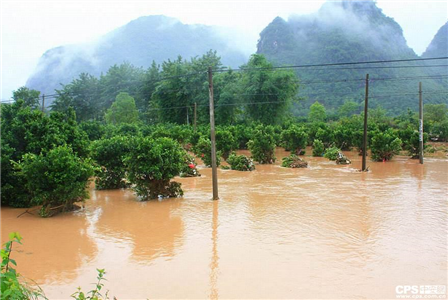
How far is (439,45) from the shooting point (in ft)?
279

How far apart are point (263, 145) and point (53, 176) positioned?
1509cm

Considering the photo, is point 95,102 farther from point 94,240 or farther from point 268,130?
point 94,240

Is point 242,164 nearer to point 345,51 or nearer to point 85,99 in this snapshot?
point 85,99

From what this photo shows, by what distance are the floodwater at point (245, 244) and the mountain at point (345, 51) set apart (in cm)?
4068

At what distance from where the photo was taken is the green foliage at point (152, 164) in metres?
13.1

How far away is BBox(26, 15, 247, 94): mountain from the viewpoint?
14225 cm

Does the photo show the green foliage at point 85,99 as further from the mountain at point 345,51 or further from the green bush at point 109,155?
the green bush at point 109,155

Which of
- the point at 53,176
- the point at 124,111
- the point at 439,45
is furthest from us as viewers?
the point at 439,45

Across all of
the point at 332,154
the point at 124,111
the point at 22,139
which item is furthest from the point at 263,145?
the point at 124,111

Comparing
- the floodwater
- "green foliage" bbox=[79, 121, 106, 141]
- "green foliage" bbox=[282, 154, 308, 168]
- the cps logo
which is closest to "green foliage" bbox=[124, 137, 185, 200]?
the floodwater

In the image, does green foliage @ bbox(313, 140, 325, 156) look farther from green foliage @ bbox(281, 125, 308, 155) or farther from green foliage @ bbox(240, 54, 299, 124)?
green foliage @ bbox(240, 54, 299, 124)

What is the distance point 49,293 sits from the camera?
6.47 m

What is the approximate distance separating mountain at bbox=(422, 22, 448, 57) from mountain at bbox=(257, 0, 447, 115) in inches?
200

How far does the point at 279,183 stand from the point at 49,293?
39.8 ft
